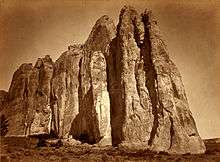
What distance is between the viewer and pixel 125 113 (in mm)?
36000

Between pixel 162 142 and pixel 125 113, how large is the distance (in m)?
5.02

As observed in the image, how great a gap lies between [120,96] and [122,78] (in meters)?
1.87

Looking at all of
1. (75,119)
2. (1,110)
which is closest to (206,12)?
(75,119)

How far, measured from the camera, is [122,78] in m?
37.9

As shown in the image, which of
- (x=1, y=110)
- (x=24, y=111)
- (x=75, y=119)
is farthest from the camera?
(x=1, y=110)

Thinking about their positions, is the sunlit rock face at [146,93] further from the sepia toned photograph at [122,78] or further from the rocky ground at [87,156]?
the rocky ground at [87,156]

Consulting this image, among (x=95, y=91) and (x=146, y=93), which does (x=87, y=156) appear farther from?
(x=95, y=91)

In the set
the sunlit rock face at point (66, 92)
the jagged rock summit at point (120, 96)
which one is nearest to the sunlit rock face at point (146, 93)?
the jagged rock summit at point (120, 96)

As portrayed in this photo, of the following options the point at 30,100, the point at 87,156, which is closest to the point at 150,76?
the point at 87,156

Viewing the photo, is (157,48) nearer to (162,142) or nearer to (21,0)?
(162,142)

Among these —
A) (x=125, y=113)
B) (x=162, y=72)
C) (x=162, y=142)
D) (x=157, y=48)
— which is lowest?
(x=162, y=142)

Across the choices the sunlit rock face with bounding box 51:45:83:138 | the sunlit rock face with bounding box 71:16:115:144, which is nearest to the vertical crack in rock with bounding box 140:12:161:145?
the sunlit rock face with bounding box 71:16:115:144

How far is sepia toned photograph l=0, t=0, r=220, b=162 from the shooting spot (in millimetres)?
25736

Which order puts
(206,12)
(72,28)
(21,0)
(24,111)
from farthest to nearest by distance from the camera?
(24,111)
(72,28)
(206,12)
(21,0)
